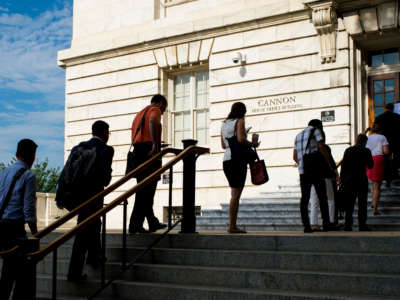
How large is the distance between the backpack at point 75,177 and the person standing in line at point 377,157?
5.73m

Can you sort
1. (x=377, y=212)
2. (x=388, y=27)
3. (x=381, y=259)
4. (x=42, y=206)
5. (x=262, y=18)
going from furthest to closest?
(x=42, y=206)
(x=262, y=18)
(x=388, y=27)
(x=377, y=212)
(x=381, y=259)

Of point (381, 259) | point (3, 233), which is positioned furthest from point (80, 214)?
point (381, 259)

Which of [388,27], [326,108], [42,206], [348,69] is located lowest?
[42,206]

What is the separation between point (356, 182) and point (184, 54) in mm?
8856

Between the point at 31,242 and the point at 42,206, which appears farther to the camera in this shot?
the point at 42,206

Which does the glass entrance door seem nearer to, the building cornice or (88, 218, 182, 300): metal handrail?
the building cornice

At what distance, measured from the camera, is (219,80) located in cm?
1539

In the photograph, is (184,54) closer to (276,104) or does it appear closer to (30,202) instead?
(276,104)

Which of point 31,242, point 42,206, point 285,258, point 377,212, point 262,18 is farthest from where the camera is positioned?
point 42,206

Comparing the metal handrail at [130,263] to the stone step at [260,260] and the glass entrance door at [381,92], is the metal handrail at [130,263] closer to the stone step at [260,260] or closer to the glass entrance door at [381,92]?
the stone step at [260,260]

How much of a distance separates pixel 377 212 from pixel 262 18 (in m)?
6.80

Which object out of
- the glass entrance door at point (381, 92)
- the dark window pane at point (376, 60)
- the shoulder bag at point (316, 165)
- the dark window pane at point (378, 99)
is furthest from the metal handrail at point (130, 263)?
the dark window pane at point (376, 60)

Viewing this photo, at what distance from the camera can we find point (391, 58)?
13648 mm

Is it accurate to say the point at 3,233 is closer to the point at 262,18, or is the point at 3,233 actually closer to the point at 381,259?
the point at 381,259
